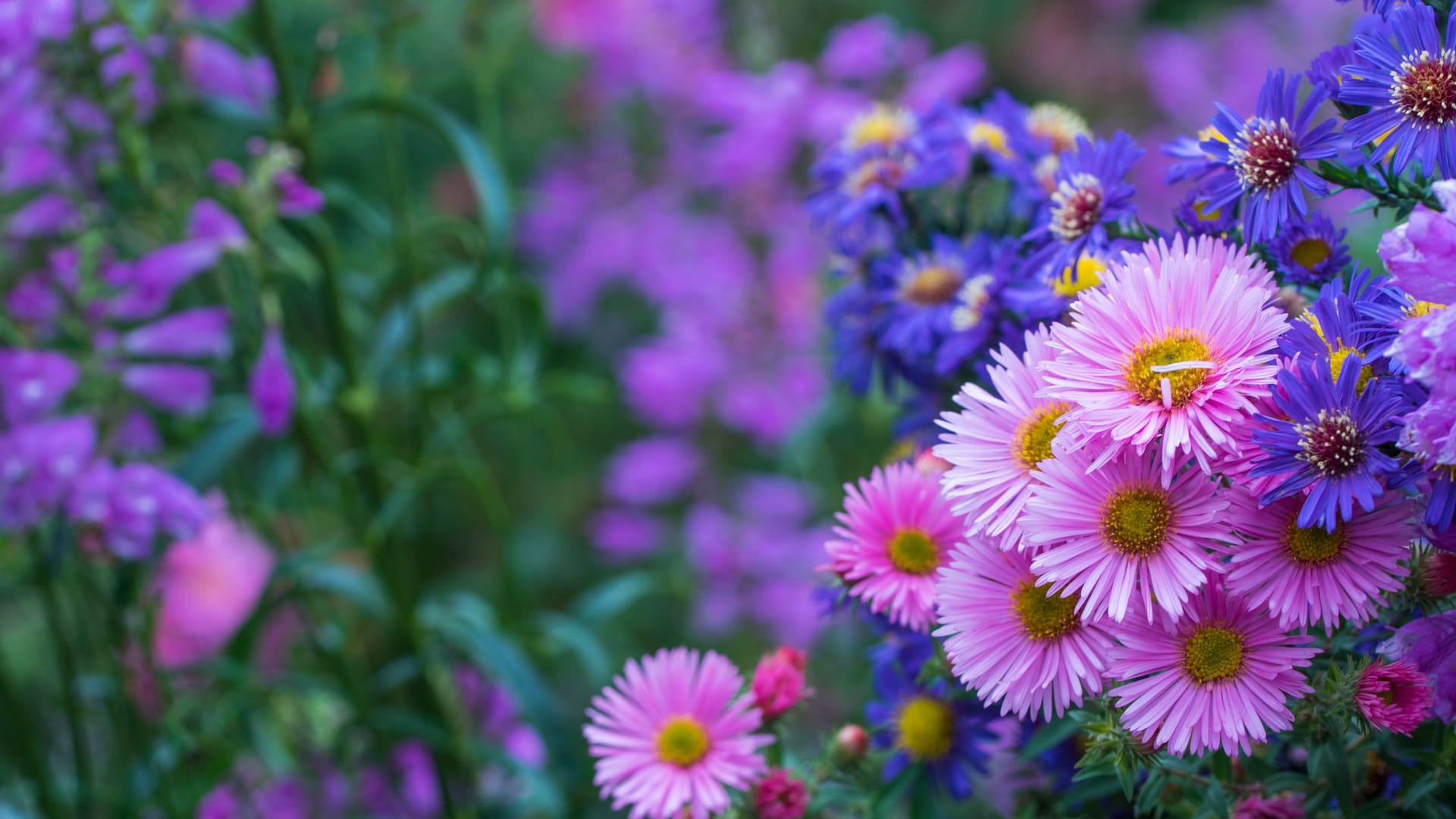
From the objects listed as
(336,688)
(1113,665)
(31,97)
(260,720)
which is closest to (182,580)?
(260,720)

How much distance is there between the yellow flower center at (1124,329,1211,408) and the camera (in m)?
0.38

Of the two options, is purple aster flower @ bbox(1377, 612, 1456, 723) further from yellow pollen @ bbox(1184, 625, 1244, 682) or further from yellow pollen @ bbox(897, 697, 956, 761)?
yellow pollen @ bbox(897, 697, 956, 761)

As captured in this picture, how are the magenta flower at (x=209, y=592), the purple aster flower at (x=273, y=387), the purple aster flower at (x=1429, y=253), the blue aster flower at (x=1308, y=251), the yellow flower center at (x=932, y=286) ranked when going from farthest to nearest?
the magenta flower at (x=209, y=592), the purple aster flower at (x=273, y=387), the yellow flower center at (x=932, y=286), the blue aster flower at (x=1308, y=251), the purple aster flower at (x=1429, y=253)

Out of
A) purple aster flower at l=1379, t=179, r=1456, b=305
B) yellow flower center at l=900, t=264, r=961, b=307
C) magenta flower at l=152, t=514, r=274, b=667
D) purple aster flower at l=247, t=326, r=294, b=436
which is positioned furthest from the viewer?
magenta flower at l=152, t=514, r=274, b=667

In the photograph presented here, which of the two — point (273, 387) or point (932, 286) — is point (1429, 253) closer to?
point (932, 286)

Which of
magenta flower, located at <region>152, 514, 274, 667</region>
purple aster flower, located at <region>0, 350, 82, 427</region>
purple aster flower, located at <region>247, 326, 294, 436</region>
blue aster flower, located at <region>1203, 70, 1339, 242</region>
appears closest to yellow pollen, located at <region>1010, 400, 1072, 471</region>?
blue aster flower, located at <region>1203, 70, 1339, 242</region>

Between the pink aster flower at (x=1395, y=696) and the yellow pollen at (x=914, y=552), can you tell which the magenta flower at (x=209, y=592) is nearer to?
the yellow pollen at (x=914, y=552)

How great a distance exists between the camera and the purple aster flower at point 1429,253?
0.35 meters

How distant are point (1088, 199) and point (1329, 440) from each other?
0.16 m

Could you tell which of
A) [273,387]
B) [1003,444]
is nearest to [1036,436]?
[1003,444]

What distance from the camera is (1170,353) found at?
396 millimetres

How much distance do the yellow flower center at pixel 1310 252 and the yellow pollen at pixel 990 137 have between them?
0.17m

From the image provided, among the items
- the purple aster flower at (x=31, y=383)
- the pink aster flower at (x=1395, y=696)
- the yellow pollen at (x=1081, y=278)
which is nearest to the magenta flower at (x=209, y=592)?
the purple aster flower at (x=31, y=383)

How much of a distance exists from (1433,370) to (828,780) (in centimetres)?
29
